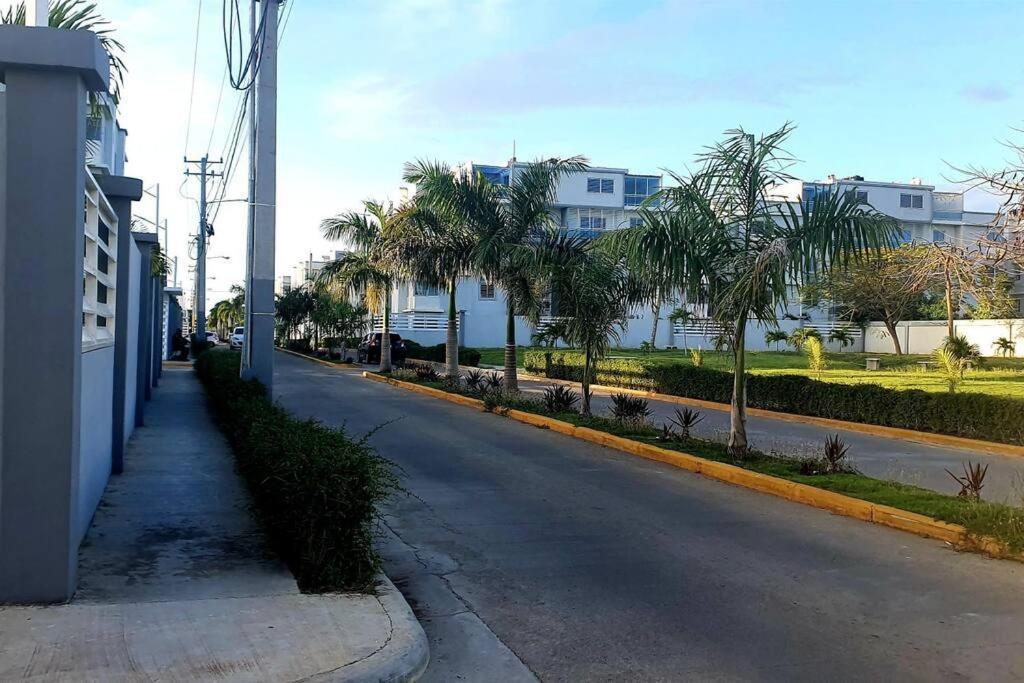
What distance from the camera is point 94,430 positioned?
8.43m

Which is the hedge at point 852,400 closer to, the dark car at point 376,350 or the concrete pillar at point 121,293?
the concrete pillar at point 121,293

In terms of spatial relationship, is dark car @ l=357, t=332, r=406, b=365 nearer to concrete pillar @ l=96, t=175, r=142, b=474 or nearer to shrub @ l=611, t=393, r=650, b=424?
shrub @ l=611, t=393, r=650, b=424

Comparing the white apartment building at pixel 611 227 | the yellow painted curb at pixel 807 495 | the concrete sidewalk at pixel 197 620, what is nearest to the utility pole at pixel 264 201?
the yellow painted curb at pixel 807 495

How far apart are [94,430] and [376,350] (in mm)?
38187

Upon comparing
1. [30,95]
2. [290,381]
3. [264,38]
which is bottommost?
[290,381]

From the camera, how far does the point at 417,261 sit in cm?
2616

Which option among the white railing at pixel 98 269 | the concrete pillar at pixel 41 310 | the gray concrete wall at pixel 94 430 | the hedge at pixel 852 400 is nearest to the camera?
the concrete pillar at pixel 41 310

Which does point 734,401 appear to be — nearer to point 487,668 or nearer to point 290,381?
point 487,668

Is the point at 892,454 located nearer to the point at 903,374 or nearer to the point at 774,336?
the point at 774,336

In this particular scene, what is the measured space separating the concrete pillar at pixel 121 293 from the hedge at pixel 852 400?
35.6 ft

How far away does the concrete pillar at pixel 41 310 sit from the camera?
5.62 m

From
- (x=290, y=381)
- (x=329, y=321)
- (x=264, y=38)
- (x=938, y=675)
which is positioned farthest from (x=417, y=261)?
(x=329, y=321)

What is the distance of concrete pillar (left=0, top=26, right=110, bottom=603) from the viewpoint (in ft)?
18.4

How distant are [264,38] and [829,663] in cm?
1233
